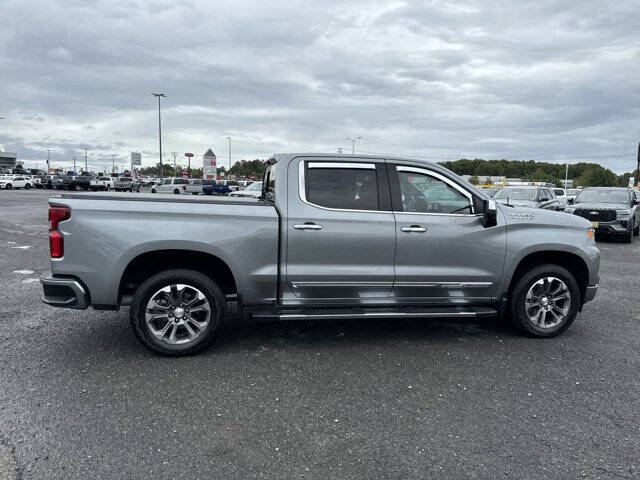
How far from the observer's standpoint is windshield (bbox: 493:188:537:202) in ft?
51.9

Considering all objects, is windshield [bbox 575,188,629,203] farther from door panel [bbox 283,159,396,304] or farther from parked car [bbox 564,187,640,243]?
door panel [bbox 283,159,396,304]

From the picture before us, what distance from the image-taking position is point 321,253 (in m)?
4.56

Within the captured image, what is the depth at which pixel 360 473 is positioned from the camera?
111 inches

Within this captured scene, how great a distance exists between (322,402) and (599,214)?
1364 centimetres

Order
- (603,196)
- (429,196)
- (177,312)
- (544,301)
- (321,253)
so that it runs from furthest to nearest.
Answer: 1. (603,196)
2. (544,301)
3. (429,196)
4. (321,253)
5. (177,312)

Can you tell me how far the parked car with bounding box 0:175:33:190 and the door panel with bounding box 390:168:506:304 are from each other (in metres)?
57.3

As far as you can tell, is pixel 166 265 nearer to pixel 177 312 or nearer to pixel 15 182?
pixel 177 312

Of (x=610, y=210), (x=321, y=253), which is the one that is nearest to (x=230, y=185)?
(x=610, y=210)

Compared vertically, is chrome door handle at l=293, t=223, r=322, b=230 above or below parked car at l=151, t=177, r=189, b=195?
below

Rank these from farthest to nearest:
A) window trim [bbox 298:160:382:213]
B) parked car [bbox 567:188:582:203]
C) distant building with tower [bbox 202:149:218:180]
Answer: distant building with tower [bbox 202:149:218:180]
parked car [bbox 567:188:582:203]
window trim [bbox 298:160:382:213]

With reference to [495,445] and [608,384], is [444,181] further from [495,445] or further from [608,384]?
[495,445]

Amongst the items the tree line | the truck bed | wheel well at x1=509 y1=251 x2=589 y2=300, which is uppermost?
the tree line

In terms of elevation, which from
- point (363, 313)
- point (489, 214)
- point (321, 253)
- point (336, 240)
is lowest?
point (363, 313)

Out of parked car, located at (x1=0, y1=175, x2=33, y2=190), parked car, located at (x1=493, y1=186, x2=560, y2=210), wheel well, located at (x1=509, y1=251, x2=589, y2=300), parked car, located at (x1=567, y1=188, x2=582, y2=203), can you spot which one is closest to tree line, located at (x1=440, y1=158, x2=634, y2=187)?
parked car, located at (x1=567, y1=188, x2=582, y2=203)
